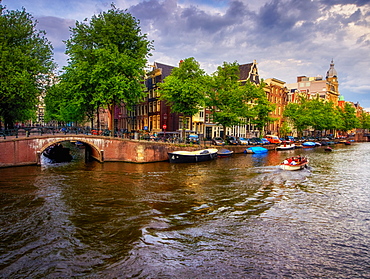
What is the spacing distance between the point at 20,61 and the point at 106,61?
33.1 ft

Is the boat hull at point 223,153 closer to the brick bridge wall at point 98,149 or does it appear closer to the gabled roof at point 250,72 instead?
the brick bridge wall at point 98,149

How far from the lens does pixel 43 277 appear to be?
9.23 metres

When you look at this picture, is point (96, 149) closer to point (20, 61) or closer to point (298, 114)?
point (20, 61)

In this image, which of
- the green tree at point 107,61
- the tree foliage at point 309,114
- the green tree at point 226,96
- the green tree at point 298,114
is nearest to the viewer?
the green tree at point 107,61

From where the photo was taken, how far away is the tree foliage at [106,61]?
34.8 m

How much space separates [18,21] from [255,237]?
127 feet

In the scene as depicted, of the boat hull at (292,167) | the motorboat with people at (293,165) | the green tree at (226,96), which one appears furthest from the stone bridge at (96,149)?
the motorboat with people at (293,165)

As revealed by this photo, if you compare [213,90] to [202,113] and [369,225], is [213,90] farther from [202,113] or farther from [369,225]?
[369,225]

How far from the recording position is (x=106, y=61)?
3519 centimetres

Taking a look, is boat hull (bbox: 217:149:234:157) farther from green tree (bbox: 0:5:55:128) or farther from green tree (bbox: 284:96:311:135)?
green tree (bbox: 284:96:311:135)

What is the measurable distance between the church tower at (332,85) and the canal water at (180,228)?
11885cm

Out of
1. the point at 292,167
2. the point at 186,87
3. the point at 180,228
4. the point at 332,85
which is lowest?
the point at 180,228

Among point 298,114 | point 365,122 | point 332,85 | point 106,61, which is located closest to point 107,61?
point 106,61

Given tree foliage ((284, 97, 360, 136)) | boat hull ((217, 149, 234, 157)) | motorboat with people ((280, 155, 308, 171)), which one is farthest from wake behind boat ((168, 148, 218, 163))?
tree foliage ((284, 97, 360, 136))
